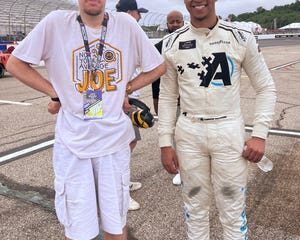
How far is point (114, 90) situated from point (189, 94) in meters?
0.50

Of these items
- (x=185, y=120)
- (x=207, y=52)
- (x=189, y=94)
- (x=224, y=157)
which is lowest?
(x=224, y=157)

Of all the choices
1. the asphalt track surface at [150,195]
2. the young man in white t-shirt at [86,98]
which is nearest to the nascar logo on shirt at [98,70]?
the young man in white t-shirt at [86,98]

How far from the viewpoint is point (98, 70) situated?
225cm

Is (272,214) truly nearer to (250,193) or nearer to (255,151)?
(250,193)

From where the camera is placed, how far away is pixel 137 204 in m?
3.88

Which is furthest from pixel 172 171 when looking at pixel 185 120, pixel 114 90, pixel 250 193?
pixel 250 193

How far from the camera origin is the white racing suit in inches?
94.0

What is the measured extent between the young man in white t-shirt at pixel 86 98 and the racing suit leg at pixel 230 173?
0.60m

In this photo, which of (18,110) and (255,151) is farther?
(18,110)

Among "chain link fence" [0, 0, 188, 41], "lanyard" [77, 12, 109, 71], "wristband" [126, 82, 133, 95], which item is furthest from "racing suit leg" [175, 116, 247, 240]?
"chain link fence" [0, 0, 188, 41]

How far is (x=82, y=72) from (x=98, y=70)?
0.09 meters

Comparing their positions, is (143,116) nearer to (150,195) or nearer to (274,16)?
(150,195)

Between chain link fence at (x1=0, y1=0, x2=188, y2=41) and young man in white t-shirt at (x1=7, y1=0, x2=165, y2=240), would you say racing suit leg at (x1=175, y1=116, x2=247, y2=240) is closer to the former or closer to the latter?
young man in white t-shirt at (x1=7, y1=0, x2=165, y2=240)

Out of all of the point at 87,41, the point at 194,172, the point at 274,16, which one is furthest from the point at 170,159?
the point at 274,16
